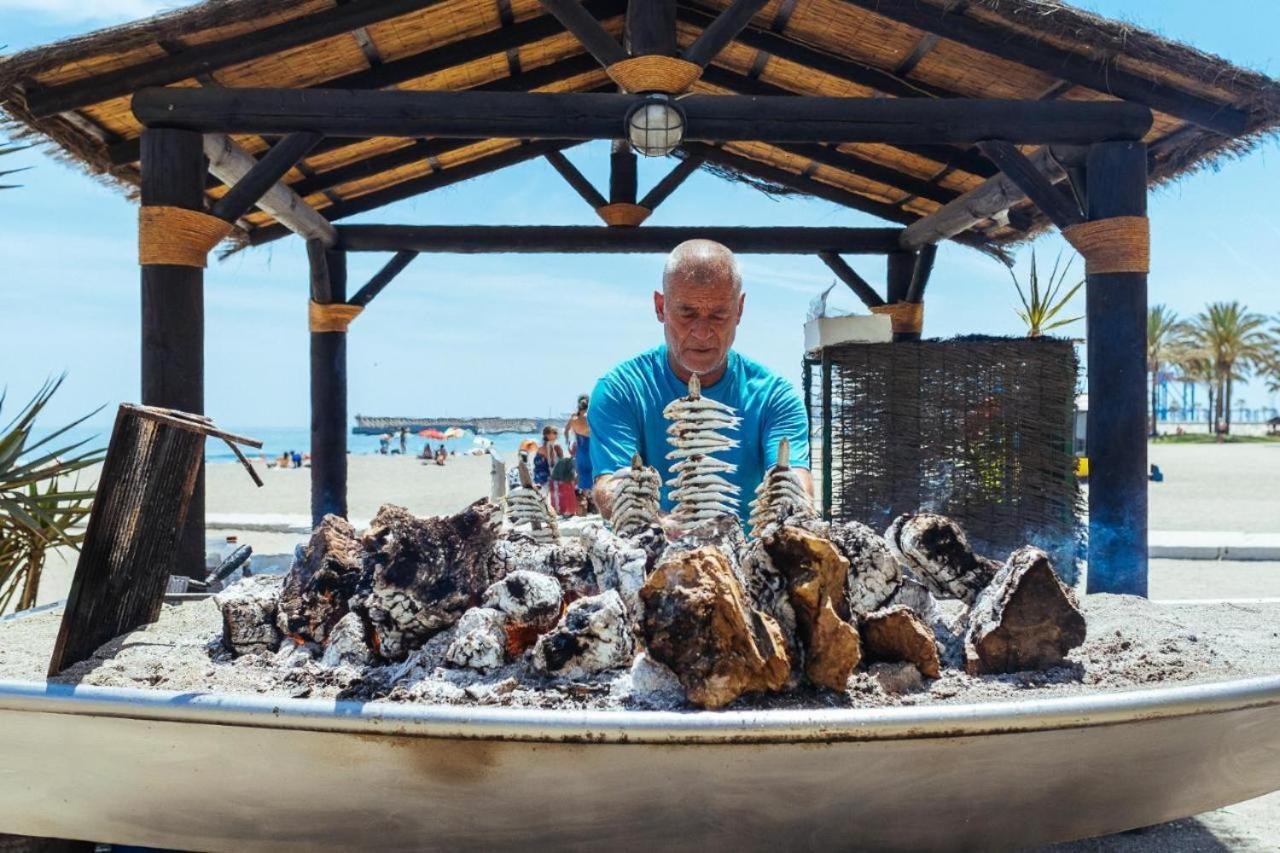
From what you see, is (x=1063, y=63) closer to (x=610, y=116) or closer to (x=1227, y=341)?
(x=610, y=116)

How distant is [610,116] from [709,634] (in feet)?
12.6

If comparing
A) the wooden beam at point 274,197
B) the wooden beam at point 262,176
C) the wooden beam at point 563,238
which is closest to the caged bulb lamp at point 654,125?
the wooden beam at point 262,176

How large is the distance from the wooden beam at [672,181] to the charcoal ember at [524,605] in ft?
20.9

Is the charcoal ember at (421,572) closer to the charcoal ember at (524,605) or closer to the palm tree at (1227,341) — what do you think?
the charcoal ember at (524,605)

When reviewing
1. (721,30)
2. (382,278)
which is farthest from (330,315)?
(721,30)

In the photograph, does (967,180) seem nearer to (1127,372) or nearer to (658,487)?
(1127,372)

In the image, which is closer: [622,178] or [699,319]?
[699,319]

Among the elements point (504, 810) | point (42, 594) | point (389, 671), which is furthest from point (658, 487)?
point (42, 594)

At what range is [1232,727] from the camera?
213 cm

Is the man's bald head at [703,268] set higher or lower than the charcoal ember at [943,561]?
higher

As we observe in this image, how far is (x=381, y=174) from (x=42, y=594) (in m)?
4.45

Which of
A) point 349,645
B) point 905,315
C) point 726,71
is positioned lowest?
point 349,645

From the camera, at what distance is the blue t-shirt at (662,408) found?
310cm

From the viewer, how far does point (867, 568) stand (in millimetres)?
2648
